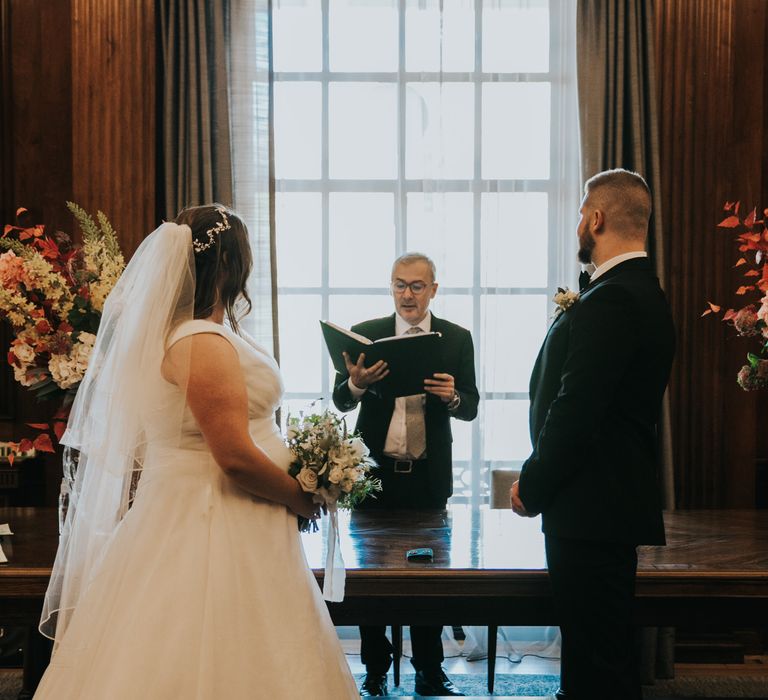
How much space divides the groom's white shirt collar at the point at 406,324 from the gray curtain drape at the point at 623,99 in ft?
4.28

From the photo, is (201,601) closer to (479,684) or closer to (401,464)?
(401,464)

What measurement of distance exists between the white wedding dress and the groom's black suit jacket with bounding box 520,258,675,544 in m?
0.70

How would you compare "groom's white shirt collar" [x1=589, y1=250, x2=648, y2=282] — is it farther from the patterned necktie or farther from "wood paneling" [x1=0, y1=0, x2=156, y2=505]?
"wood paneling" [x1=0, y1=0, x2=156, y2=505]

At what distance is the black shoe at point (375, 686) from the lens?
3494mm

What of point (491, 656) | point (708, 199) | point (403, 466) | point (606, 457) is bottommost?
point (491, 656)

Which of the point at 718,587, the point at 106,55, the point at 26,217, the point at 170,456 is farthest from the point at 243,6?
the point at 718,587

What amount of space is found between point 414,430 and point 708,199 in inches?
81.3

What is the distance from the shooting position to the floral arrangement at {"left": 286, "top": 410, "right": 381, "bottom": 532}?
224 cm

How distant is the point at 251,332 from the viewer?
437 cm

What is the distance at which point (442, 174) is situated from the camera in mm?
4496

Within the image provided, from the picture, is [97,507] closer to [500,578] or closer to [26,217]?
[500,578]

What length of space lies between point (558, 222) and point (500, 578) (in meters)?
2.60

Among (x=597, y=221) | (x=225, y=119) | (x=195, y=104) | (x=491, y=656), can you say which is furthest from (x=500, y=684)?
(x=195, y=104)

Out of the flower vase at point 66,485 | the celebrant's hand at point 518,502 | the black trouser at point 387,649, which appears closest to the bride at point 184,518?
the flower vase at point 66,485
